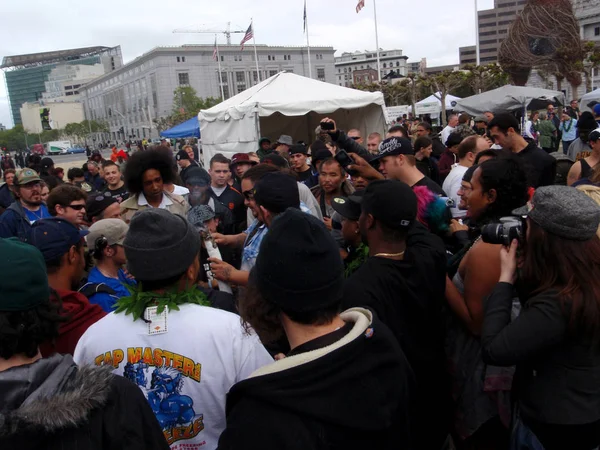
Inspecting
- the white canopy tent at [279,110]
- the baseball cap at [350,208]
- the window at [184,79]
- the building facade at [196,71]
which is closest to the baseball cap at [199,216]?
the baseball cap at [350,208]

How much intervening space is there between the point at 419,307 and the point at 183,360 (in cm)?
127

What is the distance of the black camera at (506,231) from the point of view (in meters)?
2.10

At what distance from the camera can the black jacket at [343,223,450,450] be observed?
236cm

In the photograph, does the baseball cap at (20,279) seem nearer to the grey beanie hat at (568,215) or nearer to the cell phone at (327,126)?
the grey beanie hat at (568,215)

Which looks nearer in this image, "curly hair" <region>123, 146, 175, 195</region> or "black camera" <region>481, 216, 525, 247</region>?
"black camera" <region>481, 216, 525, 247</region>

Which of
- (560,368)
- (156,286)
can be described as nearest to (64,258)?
(156,286)

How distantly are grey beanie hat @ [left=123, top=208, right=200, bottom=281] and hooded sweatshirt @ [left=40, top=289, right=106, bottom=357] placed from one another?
0.54 m

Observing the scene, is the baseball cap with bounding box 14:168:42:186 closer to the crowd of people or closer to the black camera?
the crowd of people

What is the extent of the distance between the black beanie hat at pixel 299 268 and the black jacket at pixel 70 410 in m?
0.53

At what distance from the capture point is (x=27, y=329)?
1451mm

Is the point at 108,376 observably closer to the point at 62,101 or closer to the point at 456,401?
the point at 456,401

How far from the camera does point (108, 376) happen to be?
54.6 inches

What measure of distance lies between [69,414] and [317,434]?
676mm

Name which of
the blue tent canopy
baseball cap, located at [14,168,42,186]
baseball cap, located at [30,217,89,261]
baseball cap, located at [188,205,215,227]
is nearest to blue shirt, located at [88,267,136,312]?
baseball cap, located at [30,217,89,261]
